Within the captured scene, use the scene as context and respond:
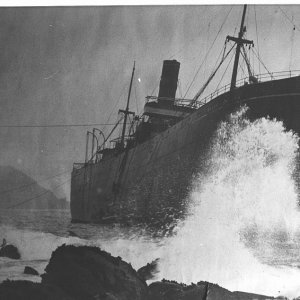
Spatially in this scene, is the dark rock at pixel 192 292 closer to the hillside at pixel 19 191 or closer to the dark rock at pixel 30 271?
the dark rock at pixel 30 271

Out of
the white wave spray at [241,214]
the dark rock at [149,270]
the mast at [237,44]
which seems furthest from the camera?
the mast at [237,44]

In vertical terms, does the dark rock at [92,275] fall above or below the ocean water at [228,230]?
below

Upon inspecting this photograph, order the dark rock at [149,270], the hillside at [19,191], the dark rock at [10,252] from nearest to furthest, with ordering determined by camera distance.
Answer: the dark rock at [149,270], the dark rock at [10,252], the hillside at [19,191]

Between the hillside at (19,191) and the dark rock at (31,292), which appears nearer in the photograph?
the dark rock at (31,292)

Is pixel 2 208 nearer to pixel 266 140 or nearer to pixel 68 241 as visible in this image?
pixel 68 241

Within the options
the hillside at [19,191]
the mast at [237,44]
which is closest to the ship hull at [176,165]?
the mast at [237,44]

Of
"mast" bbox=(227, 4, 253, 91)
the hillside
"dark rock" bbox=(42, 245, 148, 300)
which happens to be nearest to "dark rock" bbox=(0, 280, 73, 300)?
"dark rock" bbox=(42, 245, 148, 300)

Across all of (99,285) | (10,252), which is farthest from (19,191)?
(99,285)

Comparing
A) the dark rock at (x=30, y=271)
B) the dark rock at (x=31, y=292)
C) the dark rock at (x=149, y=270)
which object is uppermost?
the dark rock at (x=149, y=270)
